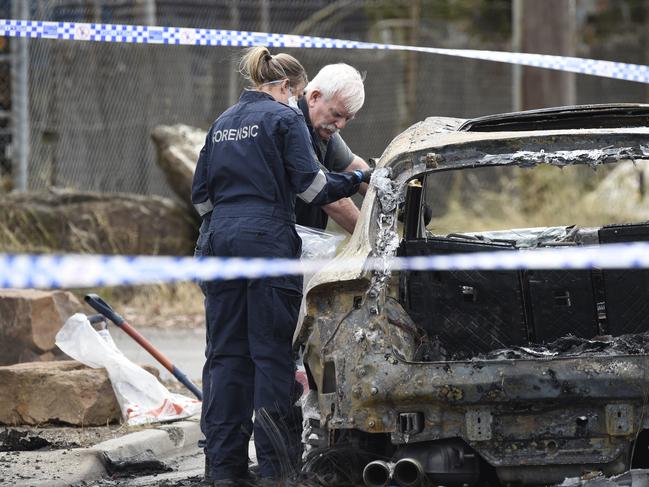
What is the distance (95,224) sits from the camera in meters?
12.4

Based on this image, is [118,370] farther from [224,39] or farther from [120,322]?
[224,39]

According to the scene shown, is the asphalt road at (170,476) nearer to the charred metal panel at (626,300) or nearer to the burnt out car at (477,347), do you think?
the burnt out car at (477,347)

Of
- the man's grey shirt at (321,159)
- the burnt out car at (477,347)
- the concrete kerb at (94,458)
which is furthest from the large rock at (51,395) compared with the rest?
the burnt out car at (477,347)

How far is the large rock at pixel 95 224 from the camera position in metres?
12.3

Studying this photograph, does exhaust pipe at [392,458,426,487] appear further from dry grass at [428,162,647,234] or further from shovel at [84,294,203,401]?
dry grass at [428,162,647,234]

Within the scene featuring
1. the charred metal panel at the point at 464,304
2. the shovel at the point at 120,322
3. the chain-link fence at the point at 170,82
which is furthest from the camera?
the chain-link fence at the point at 170,82

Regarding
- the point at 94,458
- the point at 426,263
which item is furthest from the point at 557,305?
the point at 94,458

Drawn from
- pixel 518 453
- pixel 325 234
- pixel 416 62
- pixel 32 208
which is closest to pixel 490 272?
pixel 325 234

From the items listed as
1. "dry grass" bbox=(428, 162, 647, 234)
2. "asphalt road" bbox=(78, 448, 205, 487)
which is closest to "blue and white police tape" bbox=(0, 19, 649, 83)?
"asphalt road" bbox=(78, 448, 205, 487)

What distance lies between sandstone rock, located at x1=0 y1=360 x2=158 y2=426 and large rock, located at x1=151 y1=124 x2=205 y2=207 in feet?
18.6

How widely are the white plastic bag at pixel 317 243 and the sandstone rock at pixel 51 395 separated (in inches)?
64.1

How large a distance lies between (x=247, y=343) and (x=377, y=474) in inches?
46.9

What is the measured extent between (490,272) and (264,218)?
1.10 m

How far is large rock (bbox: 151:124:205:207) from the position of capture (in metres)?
12.8
